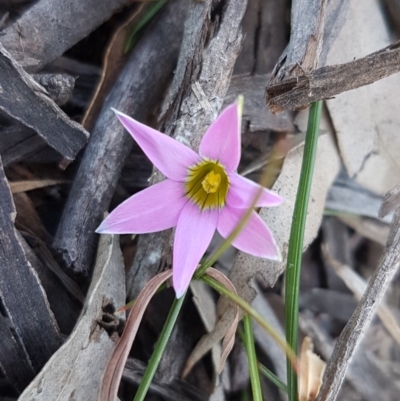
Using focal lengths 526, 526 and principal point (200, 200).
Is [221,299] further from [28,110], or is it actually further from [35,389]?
[28,110]

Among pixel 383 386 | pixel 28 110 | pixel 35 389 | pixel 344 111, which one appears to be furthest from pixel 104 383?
pixel 383 386

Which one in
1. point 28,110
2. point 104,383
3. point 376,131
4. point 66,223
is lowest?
point 104,383

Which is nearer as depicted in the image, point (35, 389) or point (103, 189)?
point (35, 389)

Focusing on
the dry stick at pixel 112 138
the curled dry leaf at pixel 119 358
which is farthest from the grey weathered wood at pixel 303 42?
the curled dry leaf at pixel 119 358

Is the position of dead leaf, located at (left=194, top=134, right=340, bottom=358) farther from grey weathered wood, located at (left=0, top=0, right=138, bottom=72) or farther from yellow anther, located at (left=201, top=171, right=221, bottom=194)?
grey weathered wood, located at (left=0, top=0, right=138, bottom=72)

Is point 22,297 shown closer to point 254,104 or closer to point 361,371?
point 254,104

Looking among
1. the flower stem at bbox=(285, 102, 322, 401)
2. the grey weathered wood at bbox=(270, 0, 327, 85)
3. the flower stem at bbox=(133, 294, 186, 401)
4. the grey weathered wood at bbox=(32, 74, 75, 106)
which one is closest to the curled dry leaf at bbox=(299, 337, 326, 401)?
the flower stem at bbox=(285, 102, 322, 401)

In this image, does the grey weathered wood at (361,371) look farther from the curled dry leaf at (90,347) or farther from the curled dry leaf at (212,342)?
the curled dry leaf at (90,347)
